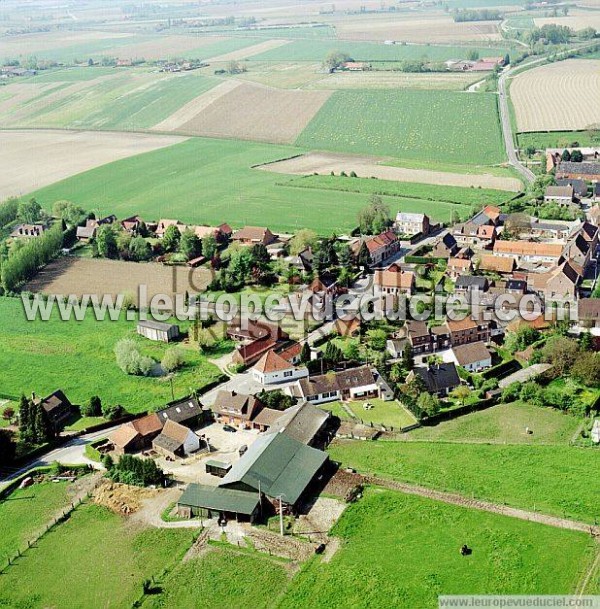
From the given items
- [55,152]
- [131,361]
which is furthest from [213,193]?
[131,361]

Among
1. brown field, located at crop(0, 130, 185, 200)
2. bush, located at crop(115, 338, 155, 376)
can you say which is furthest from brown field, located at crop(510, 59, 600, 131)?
bush, located at crop(115, 338, 155, 376)

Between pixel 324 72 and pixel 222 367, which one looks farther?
pixel 324 72

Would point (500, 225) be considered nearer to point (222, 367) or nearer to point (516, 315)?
point (516, 315)

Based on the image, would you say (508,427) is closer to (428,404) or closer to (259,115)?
(428,404)

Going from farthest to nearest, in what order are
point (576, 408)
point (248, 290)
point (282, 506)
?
point (248, 290)
point (576, 408)
point (282, 506)

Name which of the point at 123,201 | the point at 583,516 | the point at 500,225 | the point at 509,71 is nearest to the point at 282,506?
the point at 583,516

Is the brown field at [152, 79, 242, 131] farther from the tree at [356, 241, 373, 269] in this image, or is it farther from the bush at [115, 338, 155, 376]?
the bush at [115, 338, 155, 376]
